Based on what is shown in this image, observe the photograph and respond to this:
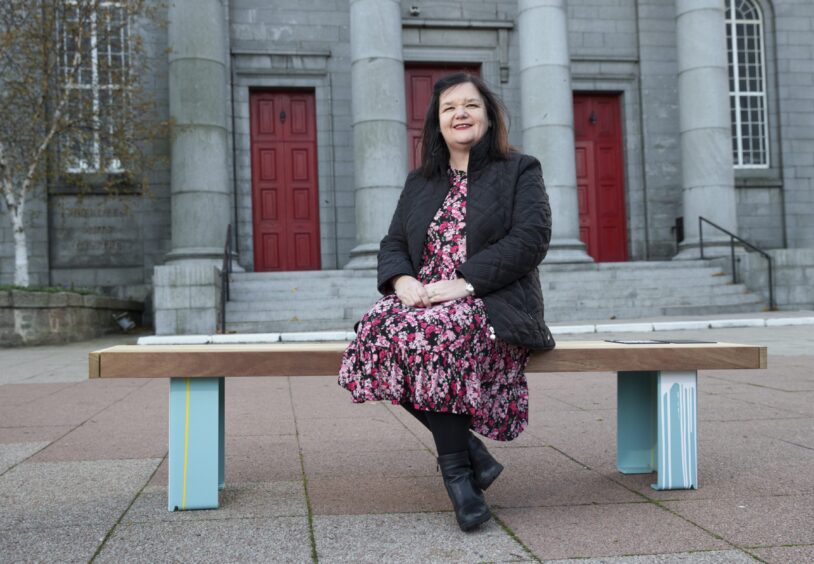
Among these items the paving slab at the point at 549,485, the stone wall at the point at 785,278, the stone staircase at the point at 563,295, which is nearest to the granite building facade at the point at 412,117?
the stone wall at the point at 785,278

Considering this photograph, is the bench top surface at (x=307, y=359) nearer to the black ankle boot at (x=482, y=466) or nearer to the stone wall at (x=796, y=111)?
the black ankle boot at (x=482, y=466)

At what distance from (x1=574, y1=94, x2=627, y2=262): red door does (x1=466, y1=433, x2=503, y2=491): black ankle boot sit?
51.7 feet

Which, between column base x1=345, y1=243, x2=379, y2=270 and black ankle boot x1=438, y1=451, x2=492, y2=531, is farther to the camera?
column base x1=345, y1=243, x2=379, y2=270

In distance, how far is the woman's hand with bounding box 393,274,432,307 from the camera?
313 centimetres

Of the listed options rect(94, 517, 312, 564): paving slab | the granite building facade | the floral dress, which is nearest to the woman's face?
the floral dress

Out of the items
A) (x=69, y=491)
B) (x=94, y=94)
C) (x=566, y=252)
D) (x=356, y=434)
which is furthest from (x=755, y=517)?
(x=94, y=94)

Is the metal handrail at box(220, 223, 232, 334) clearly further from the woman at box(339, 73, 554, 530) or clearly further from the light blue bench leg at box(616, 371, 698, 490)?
the light blue bench leg at box(616, 371, 698, 490)

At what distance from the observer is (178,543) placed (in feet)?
9.10

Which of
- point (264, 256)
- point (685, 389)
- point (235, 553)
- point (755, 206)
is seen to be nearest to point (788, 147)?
point (755, 206)

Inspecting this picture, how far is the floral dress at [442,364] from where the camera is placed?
9.62 ft

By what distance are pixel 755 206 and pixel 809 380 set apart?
43.5ft

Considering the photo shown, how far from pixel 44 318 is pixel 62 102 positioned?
12.4 feet

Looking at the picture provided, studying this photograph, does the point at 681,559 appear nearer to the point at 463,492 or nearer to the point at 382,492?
the point at 463,492

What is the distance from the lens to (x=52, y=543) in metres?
2.77
